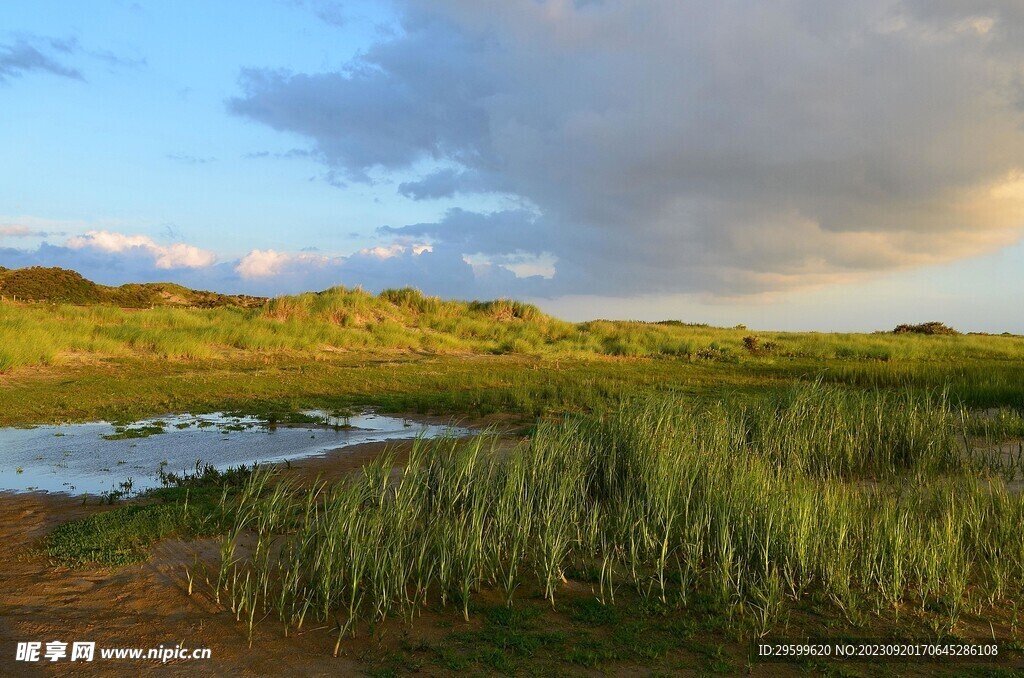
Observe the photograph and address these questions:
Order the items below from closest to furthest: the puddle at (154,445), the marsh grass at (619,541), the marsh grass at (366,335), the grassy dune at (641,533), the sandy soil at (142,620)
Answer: the sandy soil at (142,620) → the grassy dune at (641,533) → the marsh grass at (619,541) → the puddle at (154,445) → the marsh grass at (366,335)

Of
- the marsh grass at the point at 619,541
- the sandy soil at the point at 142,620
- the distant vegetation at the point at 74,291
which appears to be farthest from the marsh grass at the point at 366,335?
the distant vegetation at the point at 74,291

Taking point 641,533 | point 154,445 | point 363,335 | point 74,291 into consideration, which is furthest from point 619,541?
point 74,291

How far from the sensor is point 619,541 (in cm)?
640

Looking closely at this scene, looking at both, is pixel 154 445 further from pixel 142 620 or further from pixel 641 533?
pixel 641 533

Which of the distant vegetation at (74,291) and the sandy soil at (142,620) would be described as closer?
the sandy soil at (142,620)

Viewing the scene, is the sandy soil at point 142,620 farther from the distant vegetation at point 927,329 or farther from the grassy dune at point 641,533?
the distant vegetation at point 927,329

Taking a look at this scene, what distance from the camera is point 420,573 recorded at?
5289mm

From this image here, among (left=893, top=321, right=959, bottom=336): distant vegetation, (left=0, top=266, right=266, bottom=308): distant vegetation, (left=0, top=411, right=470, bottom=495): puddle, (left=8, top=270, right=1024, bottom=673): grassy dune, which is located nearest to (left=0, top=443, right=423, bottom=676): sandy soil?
(left=8, top=270, right=1024, bottom=673): grassy dune

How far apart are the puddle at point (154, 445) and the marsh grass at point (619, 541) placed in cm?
126

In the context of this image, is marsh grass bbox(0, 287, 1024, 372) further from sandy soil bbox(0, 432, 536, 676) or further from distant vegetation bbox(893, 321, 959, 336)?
sandy soil bbox(0, 432, 536, 676)

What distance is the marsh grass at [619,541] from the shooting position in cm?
518

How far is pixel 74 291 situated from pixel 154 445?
47390 mm

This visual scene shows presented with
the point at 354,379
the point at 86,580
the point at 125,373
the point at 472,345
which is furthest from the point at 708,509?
the point at 472,345

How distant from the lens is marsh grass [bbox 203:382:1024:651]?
518cm
